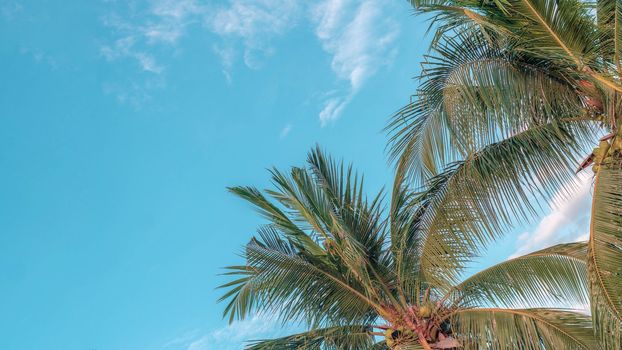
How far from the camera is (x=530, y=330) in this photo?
845 centimetres

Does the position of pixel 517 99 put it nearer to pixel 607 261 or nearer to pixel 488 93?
pixel 488 93

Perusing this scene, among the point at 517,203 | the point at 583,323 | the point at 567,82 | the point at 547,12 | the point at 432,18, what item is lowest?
the point at 583,323

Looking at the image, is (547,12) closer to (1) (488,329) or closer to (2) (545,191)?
(2) (545,191)

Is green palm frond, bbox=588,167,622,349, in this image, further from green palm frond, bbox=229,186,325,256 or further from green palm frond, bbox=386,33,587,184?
green palm frond, bbox=229,186,325,256

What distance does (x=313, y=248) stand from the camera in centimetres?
972

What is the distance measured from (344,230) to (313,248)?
0.54m

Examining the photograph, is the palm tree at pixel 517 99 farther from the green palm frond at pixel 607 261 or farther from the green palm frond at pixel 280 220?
the green palm frond at pixel 280 220

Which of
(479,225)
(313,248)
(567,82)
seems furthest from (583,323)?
(313,248)

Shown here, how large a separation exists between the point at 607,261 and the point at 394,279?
4.40m

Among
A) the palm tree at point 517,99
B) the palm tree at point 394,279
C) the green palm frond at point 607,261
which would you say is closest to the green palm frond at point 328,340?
the palm tree at point 394,279

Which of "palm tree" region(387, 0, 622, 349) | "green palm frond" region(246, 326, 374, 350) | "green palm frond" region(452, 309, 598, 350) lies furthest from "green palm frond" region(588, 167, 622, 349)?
"green palm frond" region(246, 326, 374, 350)

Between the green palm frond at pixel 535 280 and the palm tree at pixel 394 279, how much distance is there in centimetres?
1

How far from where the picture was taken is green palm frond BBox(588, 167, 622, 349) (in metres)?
6.01

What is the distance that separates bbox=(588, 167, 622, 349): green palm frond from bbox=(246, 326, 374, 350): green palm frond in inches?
170
